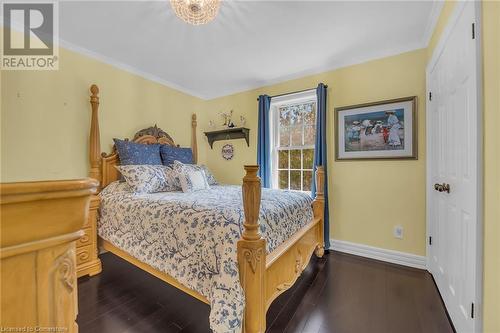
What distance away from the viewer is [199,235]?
4.58 ft

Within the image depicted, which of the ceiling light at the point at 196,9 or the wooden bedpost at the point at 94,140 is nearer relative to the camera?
the ceiling light at the point at 196,9

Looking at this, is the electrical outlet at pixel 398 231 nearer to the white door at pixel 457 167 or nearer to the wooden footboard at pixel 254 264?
the white door at pixel 457 167

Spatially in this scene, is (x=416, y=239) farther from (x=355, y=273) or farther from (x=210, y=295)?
(x=210, y=295)

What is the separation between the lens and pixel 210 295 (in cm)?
129

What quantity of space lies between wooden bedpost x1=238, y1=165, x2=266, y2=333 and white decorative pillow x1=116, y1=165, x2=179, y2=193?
1558 mm

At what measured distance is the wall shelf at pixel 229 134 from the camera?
3.53 m

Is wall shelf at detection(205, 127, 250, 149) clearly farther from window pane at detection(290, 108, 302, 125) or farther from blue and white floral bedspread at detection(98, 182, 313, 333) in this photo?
blue and white floral bedspread at detection(98, 182, 313, 333)

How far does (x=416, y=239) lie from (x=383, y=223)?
33cm

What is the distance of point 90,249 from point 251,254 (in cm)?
192

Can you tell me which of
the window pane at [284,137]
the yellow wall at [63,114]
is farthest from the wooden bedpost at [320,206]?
the yellow wall at [63,114]

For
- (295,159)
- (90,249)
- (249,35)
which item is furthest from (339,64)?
(90,249)

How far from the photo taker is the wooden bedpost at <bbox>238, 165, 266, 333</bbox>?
47.4 inches

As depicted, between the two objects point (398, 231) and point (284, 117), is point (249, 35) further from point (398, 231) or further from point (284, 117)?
point (398, 231)

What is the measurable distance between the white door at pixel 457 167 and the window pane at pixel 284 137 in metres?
1.70
